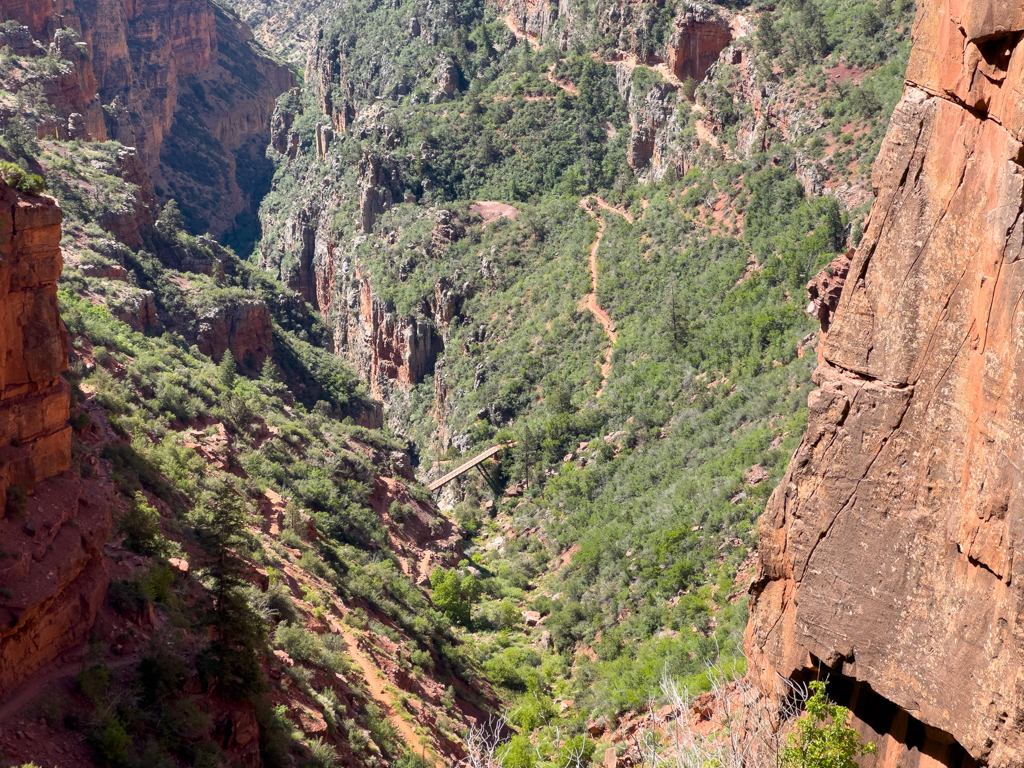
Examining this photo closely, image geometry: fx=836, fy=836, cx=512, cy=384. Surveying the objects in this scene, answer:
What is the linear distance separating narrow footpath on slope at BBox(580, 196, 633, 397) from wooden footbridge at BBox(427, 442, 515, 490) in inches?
361

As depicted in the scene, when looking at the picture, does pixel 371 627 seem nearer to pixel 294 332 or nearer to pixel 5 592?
pixel 5 592

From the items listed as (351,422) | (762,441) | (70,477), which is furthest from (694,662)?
(351,422)

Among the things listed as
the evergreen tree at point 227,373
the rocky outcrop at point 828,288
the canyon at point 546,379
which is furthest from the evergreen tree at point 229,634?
the evergreen tree at point 227,373

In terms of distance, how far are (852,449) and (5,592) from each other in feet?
53.3

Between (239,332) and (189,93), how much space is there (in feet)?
289

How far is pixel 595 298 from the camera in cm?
6819

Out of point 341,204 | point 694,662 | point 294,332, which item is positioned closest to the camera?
point 694,662

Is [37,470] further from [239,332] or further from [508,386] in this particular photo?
[508,386]

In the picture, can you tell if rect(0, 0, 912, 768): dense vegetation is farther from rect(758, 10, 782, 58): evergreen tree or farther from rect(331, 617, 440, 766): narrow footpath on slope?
rect(331, 617, 440, 766): narrow footpath on slope

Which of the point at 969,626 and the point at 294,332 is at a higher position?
the point at 969,626

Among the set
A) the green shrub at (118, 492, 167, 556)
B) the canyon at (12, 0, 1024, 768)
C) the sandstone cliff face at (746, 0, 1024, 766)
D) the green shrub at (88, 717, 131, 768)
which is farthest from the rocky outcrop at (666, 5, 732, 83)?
the green shrub at (88, 717, 131, 768)

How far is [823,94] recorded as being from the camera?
5916cm

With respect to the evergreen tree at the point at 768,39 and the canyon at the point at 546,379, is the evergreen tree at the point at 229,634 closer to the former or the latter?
the canyon at the point at 546,379

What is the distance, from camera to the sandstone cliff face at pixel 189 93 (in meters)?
112
